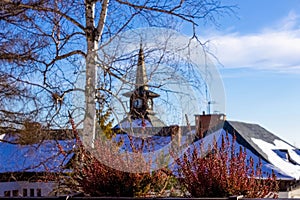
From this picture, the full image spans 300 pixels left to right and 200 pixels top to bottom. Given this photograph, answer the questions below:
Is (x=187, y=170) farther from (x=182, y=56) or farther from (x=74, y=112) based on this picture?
(x=74, y=112)

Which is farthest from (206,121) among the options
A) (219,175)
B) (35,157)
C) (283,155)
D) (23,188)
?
(283,155)

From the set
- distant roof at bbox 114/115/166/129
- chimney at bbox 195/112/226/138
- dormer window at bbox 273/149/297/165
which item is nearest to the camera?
chimney at bbox 195/112/226/138

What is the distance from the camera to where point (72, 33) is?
384 centimetres

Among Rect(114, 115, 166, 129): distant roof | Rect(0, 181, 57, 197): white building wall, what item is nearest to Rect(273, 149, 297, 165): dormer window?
Rect(0, 181, 57, 197): white building wall

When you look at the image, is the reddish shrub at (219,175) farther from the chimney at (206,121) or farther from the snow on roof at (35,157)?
the snow on roof at (35,157)

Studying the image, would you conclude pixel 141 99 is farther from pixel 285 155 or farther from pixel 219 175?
pixel 285 155

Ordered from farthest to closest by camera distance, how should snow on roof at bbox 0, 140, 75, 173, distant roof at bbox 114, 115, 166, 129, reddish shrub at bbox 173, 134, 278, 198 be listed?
snow on roof at bbox 0, 140, 75, 173
distant roof at bbox 114, 115, 166, 129
reddish shrub at bbox 173, 134, 278, 198

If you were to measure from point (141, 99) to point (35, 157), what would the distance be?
152cm

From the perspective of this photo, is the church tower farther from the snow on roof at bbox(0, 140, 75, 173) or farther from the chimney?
the snow on roof at bbox(0, 140, 75, 173)

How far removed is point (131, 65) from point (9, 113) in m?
1.68

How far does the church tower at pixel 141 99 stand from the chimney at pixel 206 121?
1.12ft

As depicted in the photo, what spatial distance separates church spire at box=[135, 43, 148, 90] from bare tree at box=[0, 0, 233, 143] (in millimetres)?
325

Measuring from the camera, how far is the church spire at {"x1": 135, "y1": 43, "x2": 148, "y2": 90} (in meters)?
3.08

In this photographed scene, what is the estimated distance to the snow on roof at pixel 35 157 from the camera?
384 cm
